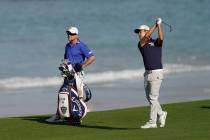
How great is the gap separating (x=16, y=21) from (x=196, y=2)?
9756 millimetres

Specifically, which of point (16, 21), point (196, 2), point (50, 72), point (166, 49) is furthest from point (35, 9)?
point (50, 72)

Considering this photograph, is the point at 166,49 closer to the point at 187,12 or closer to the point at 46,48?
the point at 46,48

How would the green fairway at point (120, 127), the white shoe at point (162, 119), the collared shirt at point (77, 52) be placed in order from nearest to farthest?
the green fairway at point (120, 127), the white shoe at point (162, 119), the collared shirt at point (77, 52)

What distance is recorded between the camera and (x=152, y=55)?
602 inches

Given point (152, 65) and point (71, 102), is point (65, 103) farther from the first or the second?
point (152, 65)

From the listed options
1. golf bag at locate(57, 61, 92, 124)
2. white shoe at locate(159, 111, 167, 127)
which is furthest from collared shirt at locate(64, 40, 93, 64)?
white shoe at locate(159, 111, 167, 127)

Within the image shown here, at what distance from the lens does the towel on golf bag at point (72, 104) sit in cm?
1622

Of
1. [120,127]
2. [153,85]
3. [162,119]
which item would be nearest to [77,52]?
[120,127]

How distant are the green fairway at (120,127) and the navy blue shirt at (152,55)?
2.93 ft

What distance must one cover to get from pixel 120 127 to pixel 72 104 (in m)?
0.83

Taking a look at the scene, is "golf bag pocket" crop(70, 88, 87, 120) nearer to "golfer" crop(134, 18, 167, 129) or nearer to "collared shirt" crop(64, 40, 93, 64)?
"collared shirt" crop(64, 40, 93, 64)

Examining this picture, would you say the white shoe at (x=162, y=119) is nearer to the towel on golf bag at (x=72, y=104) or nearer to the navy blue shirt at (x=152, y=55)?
the navy blue shirt at (x=152, y=55)

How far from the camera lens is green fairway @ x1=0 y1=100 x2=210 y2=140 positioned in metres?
14.4

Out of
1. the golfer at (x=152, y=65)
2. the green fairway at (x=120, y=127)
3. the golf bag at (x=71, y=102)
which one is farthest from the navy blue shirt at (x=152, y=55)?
→ the golf bag at (x=71, y=102)
